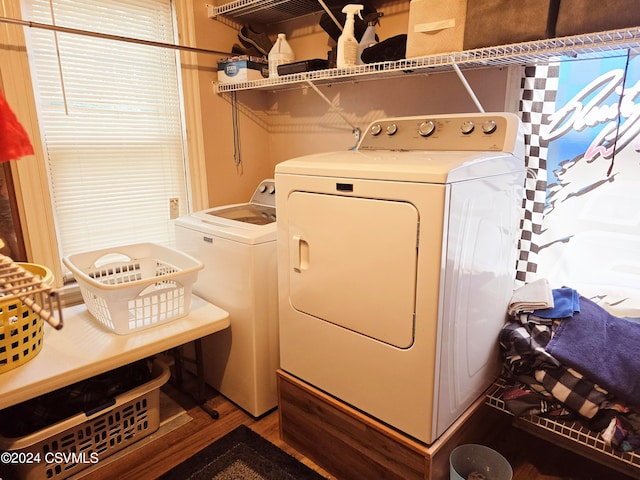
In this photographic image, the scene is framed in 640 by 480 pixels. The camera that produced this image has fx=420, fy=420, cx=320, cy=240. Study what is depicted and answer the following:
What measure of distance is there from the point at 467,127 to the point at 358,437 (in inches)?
48.1

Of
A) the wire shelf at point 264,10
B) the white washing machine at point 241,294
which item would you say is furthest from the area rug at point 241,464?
the wire shelf at point 264,10

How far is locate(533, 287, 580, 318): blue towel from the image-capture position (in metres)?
1.57

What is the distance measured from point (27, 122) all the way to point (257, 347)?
145 centimetres

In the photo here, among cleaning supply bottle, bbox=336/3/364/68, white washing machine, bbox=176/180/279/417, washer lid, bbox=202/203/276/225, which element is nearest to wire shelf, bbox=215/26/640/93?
cleaning supply bottle, bbox=336/3/364/68

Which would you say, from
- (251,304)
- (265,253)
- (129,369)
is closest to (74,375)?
(129,369)

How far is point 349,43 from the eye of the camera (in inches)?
72.9

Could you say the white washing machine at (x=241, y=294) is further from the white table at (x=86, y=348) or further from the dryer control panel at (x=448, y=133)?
the dryer control panel at (x=448, y=133)

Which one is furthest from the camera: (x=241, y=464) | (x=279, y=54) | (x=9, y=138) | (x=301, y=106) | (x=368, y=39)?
(x=301, y=106)

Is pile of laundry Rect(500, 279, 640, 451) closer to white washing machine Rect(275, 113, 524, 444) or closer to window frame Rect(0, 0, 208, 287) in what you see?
white washing machine Rect(275, 113, 524, 444)

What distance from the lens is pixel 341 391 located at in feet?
5.26

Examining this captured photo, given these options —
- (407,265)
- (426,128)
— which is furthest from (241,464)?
(426,128)

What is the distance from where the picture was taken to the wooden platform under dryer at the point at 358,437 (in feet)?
4.65

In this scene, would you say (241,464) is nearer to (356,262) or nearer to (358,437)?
(358,437)

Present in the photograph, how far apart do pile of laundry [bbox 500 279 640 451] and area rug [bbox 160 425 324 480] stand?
0.90 m
